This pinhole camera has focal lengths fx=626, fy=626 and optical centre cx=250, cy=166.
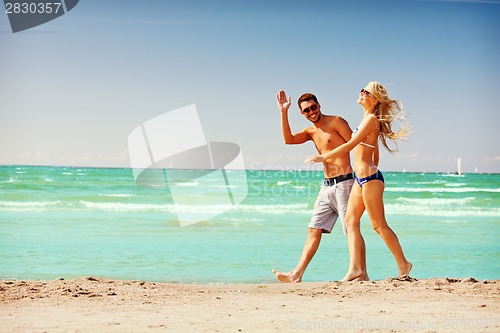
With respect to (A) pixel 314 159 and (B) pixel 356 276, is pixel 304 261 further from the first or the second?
(A) pixel 314 159

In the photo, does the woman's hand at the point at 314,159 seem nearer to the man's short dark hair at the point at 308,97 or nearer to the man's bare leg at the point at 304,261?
the man's short dark hair at the point at 308,97

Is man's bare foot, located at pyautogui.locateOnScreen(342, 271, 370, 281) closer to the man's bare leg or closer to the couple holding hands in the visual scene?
the couple holding hands

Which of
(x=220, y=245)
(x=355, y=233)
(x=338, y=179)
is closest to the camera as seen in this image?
(x=355, y=233)

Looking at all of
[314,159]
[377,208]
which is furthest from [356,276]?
[314,159]

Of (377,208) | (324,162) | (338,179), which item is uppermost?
(324,162)

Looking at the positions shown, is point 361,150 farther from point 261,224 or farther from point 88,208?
point 88,208

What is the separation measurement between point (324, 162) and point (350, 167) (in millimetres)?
250

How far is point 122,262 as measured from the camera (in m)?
8.31

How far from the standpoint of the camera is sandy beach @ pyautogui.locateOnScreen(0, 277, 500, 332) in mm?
3779

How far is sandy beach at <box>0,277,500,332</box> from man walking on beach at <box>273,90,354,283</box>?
1.88ft

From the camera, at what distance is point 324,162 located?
5906 mm

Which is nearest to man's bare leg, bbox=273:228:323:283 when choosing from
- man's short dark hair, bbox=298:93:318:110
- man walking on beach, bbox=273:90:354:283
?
man walking on beach, bbox=273:90:354:283

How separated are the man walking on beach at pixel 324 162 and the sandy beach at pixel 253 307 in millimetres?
572

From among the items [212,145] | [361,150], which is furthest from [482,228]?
[361,150]
